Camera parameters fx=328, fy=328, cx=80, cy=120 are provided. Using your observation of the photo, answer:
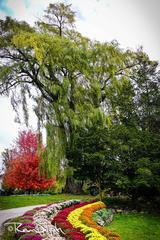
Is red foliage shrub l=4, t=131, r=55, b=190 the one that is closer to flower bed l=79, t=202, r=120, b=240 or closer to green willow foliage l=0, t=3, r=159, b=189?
green willow foliage l=0, t=3, r=159, b=189

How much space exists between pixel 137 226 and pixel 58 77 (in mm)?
10918

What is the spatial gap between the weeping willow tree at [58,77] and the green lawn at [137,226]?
6.36 meters

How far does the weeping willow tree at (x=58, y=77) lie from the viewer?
58.6ft

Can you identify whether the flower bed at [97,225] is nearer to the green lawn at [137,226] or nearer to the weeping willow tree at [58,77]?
the green lawn at [137,226]

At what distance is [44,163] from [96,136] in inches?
199

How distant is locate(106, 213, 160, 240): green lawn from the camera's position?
28.8 feet

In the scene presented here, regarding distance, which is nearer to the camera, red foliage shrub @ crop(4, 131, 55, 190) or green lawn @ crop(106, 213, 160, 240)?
green lawn @ crop(106, 213, 160, 240)

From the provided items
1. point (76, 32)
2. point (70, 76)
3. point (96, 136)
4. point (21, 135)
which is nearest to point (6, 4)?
point (96, 136)

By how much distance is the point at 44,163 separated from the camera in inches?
708

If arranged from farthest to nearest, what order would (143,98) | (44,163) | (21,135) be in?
(21,135) < (44,163) < (143,98)

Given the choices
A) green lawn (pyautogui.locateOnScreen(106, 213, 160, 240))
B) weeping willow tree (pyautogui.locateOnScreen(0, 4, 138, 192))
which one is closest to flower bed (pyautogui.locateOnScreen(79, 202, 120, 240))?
green lawn (pyautogui.locateOnScreen(106, 213, 160, 240))

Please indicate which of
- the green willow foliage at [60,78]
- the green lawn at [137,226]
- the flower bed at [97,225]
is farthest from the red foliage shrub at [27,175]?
the green lawn at [137,226]

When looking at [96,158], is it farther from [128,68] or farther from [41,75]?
[128,68]

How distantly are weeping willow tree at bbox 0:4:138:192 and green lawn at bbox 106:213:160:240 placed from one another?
6356 millimetres
